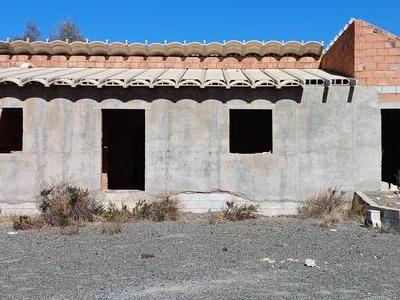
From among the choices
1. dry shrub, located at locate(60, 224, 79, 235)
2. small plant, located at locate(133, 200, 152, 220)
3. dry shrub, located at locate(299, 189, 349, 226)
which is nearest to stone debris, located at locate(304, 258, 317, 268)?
dry shrub, located at locate(299, 189, 349, 226)

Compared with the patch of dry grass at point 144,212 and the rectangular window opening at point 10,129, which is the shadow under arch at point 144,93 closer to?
the rectangular window opening at point 10,129

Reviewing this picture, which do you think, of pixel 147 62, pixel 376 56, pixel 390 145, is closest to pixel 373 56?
pixel 376 56

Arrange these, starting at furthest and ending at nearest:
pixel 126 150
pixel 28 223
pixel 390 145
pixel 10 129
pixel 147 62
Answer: pixel 126 150 < pixel 390 145 < pixel 147 62 < pixel 10 129 < pixel 28 223

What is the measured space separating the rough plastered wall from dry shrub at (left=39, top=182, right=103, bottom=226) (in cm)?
34

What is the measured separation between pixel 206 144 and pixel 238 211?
6.62 ft

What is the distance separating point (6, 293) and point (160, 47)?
509 inches

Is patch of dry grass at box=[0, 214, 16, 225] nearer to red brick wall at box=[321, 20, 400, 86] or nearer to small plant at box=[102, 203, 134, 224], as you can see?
small plant at box=[102, 203, 134, 224]

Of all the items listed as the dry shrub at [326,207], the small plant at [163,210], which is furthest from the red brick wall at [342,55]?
the small plant at [163,210]

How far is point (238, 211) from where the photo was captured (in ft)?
44.2

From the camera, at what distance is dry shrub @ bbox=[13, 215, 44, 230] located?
40.6 ft

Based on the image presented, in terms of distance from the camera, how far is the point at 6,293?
22.6 feet

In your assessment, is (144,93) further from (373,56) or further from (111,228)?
(373,56)

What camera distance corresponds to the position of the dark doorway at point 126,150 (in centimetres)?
1944

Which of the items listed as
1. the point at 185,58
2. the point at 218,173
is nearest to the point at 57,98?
the point at 218,173
